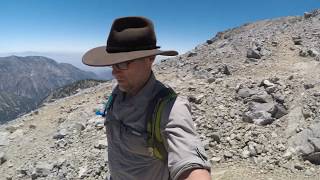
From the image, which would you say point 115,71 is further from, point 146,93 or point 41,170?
point 41,170

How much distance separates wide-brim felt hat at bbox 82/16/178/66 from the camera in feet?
8.84

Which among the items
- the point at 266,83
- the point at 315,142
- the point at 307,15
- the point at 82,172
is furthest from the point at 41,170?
the point at 307,15

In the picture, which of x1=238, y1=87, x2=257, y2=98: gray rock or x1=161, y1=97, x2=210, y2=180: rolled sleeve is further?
x1=238, y1=87, x2=257, y2=98: gray rock

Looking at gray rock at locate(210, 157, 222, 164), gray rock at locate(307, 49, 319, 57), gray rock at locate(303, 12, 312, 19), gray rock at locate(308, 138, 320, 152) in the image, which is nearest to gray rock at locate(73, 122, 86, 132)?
gray rock at locate(210, 157, 222, 164)

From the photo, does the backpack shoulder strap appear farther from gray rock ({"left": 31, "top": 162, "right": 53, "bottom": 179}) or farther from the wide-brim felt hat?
gray rock ({"left": 31, "top": 162, "right": 53, "bottom": 179})

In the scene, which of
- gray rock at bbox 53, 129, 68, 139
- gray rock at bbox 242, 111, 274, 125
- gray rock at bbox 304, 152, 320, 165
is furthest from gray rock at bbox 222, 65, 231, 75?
gray rock at bbox 304, 152, 320, 165

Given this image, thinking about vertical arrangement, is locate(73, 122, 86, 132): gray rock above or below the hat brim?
below

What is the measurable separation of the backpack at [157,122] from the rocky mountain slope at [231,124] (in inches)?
334

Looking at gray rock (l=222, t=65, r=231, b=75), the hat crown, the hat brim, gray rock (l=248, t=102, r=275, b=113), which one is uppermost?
the hat crown

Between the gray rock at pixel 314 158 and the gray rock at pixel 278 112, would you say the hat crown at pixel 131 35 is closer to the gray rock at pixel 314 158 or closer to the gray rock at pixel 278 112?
the gray rock at pixel 314 158

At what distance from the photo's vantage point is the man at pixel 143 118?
7.77 feet

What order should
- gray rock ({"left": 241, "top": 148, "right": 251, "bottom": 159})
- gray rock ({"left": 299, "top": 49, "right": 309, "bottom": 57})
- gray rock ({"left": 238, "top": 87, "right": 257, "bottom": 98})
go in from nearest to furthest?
1. gray rock ({"left": 241, "top": 148, "right": 251, "bottom": 159})
2. gray rock ({"left": 238, "top": 87, "right": 257, "bottom": 98})
3. gray rock ({"left": 299, "top": 49, "right": 309, "bottom": 57})

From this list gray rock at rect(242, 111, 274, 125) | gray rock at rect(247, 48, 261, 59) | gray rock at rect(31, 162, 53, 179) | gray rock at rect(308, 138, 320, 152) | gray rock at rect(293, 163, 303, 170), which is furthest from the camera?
gray rock at rect(247, 48, 261, 59)

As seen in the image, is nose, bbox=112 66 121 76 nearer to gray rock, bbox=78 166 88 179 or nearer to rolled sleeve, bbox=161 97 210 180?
rolled sleeve, bbox=161 97 210 180
